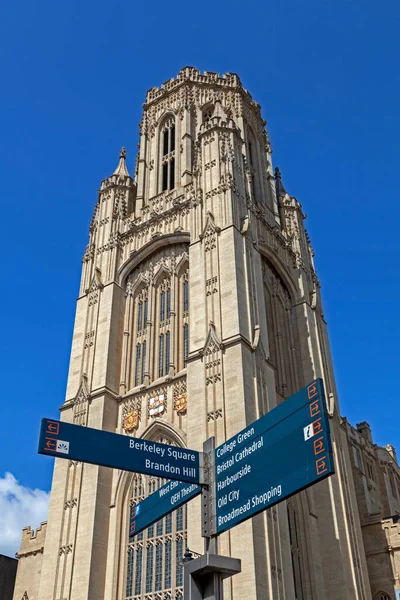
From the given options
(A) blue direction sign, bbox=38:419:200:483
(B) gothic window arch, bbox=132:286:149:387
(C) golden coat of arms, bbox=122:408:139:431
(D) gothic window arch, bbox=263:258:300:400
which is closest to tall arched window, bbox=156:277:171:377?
(B) gothic window arch, bbox=132:286:149:387

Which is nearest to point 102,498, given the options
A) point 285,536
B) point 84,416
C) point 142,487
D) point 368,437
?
point 142,487

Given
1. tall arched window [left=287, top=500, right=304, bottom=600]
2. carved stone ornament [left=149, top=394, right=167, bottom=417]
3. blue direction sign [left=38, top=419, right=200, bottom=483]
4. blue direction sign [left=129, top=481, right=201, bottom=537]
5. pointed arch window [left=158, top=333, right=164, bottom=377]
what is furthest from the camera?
pointed arch window [left=158, top=333, right=164, bottom=377]

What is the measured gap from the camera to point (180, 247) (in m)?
33.5

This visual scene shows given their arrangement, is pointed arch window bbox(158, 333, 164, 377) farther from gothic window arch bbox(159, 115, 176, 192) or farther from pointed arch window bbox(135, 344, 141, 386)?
gothic window arch bbox(159, 115, 176, 192)

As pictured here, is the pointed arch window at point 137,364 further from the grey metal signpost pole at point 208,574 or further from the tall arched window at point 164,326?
the grey metal signpost pole at point 208,574

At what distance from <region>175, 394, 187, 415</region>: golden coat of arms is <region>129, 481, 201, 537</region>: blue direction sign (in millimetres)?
14801

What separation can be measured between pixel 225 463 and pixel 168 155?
32.9 metres

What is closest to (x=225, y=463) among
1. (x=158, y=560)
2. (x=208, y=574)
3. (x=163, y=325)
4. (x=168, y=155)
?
(x=208, y=574)

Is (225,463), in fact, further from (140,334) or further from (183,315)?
(140,334)

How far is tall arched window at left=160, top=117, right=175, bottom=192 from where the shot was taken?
39.2 meters

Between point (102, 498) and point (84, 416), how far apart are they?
4.20 metres

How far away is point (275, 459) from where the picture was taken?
9344mm

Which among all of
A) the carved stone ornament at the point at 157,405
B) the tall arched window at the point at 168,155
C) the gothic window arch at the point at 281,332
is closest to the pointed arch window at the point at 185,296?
the gothic window arch at the point at 281,332

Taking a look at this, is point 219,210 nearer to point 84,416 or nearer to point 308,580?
point 84,416
